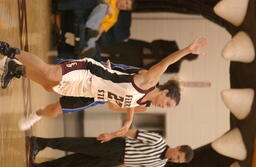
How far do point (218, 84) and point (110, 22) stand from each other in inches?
86.5

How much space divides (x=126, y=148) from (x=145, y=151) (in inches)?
8.3

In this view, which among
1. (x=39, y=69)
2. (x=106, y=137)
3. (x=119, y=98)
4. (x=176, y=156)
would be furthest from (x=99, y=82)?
(x=176, y=156)

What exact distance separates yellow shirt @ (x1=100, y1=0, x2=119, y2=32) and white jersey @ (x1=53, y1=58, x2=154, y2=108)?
7.90 ft

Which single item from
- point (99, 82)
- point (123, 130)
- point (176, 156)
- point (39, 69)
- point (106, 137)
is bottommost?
point (176, 156)

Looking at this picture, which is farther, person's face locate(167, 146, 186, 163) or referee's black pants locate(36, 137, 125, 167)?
referee's black pants locate(36, 137, 125, 167)

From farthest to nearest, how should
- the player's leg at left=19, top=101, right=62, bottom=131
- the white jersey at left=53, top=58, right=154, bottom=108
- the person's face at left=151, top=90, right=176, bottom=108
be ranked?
the player's leg at left=19, top=101, right=62, bottom=131 < the person's face at left=151, top=90, right=176, bottom=108 < the white jersey at left=53, top=58, right=154, bottom=108

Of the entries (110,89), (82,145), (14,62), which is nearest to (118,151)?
(82,145)

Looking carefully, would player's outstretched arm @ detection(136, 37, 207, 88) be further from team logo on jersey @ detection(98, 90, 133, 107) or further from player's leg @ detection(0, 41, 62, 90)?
player's leg @ detection(0, 41, 62, 90)

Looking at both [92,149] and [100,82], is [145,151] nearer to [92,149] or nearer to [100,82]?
[92,149]

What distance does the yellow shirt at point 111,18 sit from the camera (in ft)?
19.0

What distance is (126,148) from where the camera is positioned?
4.37 metres

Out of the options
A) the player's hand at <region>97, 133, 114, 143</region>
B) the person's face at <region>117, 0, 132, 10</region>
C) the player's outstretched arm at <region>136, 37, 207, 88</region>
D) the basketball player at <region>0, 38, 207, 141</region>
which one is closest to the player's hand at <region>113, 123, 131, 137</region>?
the player's hand at <region>97, 133, 114, 143</region>

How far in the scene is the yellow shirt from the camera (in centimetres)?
580

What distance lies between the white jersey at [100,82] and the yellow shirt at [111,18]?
2408mm
